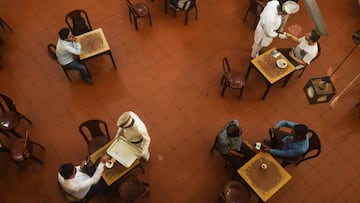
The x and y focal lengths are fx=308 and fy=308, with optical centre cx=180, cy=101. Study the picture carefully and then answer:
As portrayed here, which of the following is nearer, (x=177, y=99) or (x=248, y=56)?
(x=177, y=99)

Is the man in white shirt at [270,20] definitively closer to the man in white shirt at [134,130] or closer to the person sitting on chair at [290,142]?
the person sitting on chair at [290,142]

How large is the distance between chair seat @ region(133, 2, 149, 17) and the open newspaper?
3.16 meters

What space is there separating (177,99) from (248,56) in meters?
1.86

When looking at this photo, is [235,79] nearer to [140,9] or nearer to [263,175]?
[263,175]

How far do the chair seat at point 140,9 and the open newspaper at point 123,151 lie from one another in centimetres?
316

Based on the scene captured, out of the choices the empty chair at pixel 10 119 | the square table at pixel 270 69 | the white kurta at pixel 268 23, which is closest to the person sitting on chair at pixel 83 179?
the empty chair at pixel 10 119

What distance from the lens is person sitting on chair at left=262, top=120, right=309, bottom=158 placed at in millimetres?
4398

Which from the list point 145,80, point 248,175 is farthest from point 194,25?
point 248,175

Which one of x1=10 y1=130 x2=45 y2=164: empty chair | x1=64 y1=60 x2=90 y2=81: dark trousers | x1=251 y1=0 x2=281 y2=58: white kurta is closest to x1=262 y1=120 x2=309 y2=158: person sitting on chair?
x1=251 y1=0 x2=281 y2=58: white kurta

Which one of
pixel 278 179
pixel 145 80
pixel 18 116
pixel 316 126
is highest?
pixel 18 116

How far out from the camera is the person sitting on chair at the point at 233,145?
4.56 meters

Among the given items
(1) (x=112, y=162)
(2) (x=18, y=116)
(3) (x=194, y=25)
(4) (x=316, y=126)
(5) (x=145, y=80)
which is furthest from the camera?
(3) (x=194, y=25)

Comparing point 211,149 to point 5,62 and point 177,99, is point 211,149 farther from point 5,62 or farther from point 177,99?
point 5,62

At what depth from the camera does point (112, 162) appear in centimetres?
448
